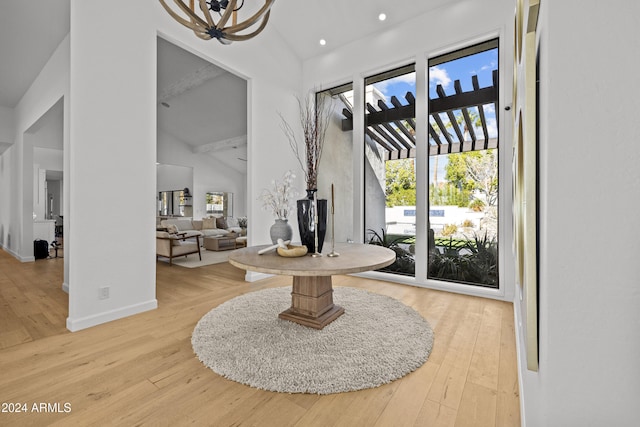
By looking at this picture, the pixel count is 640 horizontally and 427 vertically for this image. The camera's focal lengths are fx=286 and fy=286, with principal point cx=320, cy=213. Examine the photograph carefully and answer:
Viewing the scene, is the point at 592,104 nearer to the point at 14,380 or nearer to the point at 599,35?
the point at 599,35

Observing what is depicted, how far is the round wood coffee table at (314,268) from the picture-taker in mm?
1835

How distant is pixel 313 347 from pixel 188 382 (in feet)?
2.56

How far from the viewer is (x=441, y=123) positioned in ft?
11.7

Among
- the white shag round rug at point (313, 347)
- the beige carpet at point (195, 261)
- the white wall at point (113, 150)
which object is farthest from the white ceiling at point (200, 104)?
the white shag round rug at point (313, 347)

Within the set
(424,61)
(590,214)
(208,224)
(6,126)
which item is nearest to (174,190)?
(208,224)

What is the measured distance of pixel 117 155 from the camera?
2.60m

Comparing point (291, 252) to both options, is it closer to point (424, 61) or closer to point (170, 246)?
point (424, 61)

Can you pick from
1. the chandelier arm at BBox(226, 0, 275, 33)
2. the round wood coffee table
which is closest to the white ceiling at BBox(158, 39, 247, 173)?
the chandelier arm at BBox(226, 0, 275, 33)

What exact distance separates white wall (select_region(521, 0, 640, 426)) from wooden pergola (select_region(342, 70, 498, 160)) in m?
2.97

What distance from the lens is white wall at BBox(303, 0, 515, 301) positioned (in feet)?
10.0

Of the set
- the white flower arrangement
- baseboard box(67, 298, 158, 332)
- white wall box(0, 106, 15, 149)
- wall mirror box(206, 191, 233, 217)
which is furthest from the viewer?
wall mirror box(206, 191, 233, 217)

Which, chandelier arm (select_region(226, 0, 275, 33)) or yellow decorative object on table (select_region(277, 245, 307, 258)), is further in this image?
yellow decorative object on table (select_region(277, 245, 307, 258))

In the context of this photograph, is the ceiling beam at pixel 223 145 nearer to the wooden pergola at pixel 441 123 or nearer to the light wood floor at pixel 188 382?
the wooden pergola at pixel 441 123

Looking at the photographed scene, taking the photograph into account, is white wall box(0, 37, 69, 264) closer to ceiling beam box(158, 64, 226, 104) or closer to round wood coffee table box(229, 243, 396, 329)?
ceiling beam box(158, 64, 226, 104)
